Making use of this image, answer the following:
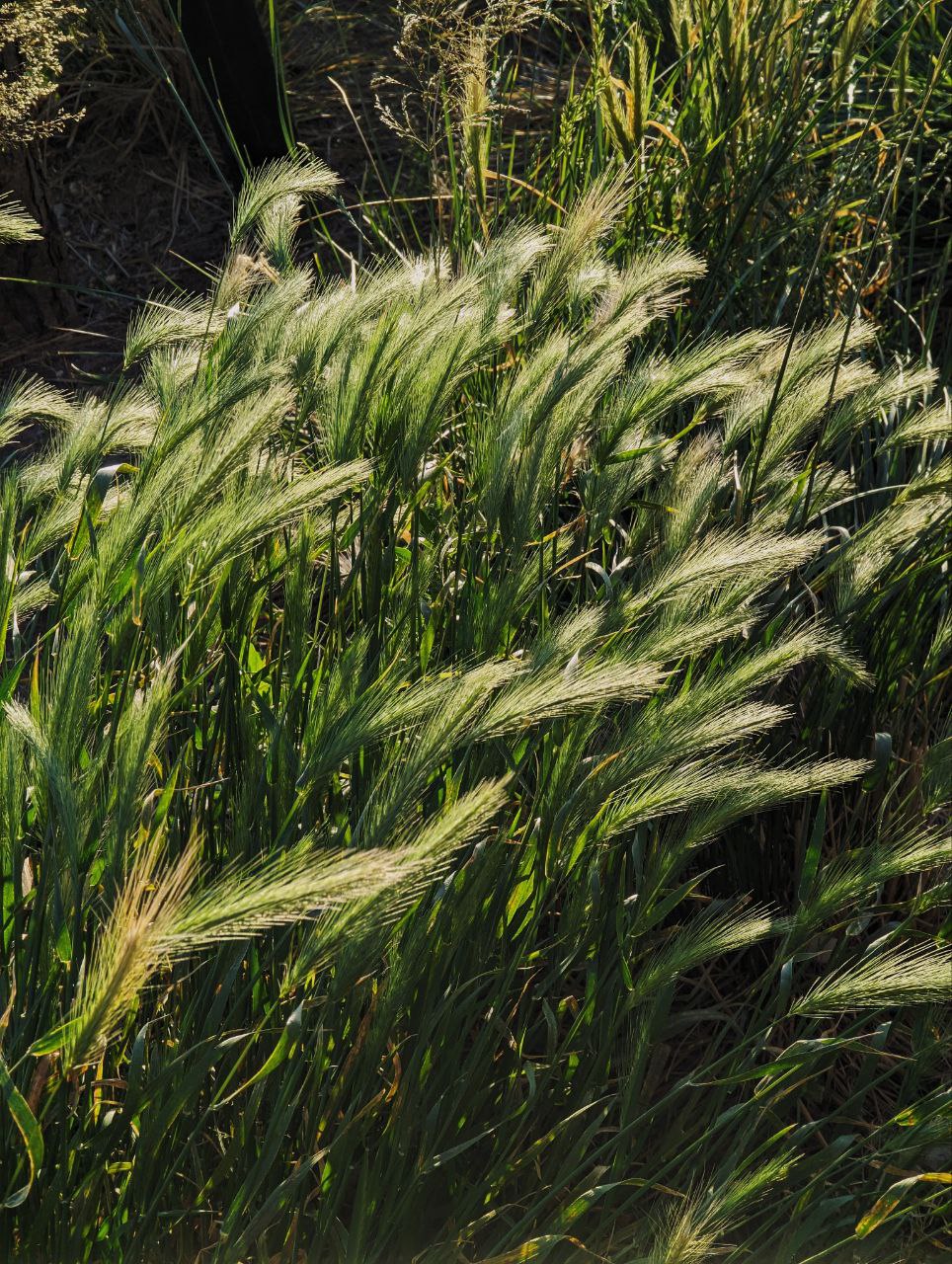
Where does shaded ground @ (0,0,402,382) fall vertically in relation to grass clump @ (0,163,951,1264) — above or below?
above

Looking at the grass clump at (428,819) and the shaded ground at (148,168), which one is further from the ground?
the shaded ground at (148,168)

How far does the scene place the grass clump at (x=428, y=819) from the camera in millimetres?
1039

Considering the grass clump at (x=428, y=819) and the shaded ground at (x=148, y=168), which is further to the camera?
the shaded ground at (x=148, y=168)

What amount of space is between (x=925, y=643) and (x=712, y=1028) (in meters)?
0.77

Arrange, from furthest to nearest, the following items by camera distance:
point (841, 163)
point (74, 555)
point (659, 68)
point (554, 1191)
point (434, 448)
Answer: point (659, 68)
point (841, 163)
point (434, 448)
point (74, 555)
point (554, 1191)

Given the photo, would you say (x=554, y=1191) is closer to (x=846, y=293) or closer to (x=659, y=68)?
(x=846, y=293)

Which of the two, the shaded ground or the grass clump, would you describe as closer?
the grass clump

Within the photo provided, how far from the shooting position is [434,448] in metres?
2.29

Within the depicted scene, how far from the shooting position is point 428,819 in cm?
121

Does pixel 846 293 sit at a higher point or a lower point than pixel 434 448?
lower

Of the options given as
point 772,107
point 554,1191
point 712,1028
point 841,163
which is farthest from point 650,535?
point 841,163

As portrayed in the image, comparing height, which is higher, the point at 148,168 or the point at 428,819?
the point at 148,168

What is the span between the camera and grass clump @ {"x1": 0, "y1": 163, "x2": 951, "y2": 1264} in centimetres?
104

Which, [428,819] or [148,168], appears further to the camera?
[148,168]
